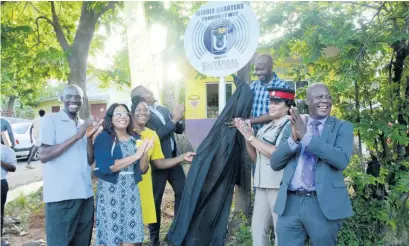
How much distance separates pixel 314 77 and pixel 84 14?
685cm

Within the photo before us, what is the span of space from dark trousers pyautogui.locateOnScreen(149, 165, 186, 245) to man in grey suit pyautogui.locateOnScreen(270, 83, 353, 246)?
1.73 meters

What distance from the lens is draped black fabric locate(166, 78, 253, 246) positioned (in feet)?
12.3

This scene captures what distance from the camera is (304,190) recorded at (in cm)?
286

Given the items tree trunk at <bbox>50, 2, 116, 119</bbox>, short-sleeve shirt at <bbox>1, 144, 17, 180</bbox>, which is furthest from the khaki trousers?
tree trunk at <bbox>50, 2, 116, 119</bbox>

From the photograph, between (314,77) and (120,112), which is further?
(314,77)

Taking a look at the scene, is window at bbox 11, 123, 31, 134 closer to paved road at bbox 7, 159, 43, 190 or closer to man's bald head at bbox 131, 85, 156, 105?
paved road at bbox 7, 159, 43, 190

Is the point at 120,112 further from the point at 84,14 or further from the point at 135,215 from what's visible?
the point at 84,14

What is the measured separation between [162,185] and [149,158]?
0.81 meters

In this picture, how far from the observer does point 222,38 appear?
374 centimetres

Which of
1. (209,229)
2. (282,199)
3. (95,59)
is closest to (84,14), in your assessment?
(95,59)

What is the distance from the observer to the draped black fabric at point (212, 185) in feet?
12.3

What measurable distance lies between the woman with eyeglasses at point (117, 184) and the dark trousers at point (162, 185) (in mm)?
994

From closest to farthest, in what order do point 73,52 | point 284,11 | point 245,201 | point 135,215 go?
1. point 135,215
2. point 284,11
3. point 245,201
4. point 73,52

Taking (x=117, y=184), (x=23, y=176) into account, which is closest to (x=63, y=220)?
(x=117, y=184)
